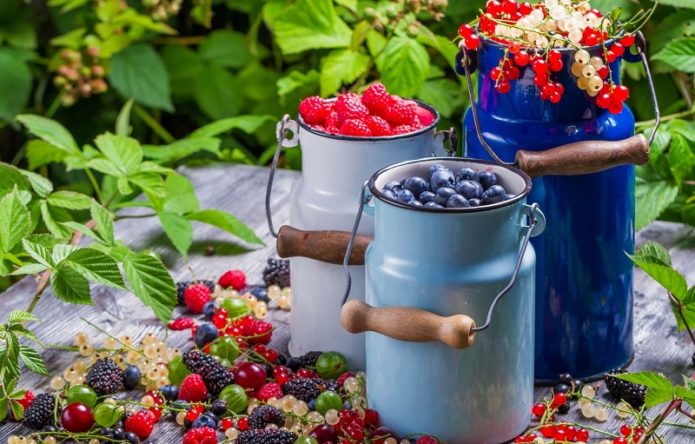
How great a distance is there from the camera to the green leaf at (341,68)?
222 cm

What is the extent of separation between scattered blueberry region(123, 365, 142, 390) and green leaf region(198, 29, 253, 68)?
155 centimetres

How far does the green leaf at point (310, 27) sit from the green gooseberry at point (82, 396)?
101cm

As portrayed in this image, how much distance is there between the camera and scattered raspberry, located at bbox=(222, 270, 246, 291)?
1.82m

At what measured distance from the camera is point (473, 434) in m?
1.32

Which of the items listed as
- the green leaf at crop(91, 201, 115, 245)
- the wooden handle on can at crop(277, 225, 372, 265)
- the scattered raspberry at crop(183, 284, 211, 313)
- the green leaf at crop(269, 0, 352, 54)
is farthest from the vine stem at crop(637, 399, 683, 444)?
the green leaf at crop(269, 0, 352, 54)

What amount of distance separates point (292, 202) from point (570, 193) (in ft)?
1.28

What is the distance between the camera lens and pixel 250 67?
A: 292 centimetres

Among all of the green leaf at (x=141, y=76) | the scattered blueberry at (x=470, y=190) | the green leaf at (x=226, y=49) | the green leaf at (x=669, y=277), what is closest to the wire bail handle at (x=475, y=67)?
the scattered blueberry at (x=470, y=190)

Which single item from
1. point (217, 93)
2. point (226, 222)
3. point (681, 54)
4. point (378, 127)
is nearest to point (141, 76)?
→ point (217, 93)

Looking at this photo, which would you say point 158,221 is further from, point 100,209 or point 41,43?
point 41,43

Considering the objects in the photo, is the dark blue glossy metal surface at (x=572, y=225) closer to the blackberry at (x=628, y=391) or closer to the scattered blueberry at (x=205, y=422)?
the blackberry at (x=628, y=391)

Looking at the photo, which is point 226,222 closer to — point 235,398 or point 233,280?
point 233,280

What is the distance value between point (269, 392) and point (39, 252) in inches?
14.9

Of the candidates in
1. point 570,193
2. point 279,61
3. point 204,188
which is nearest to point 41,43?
point 279,61
